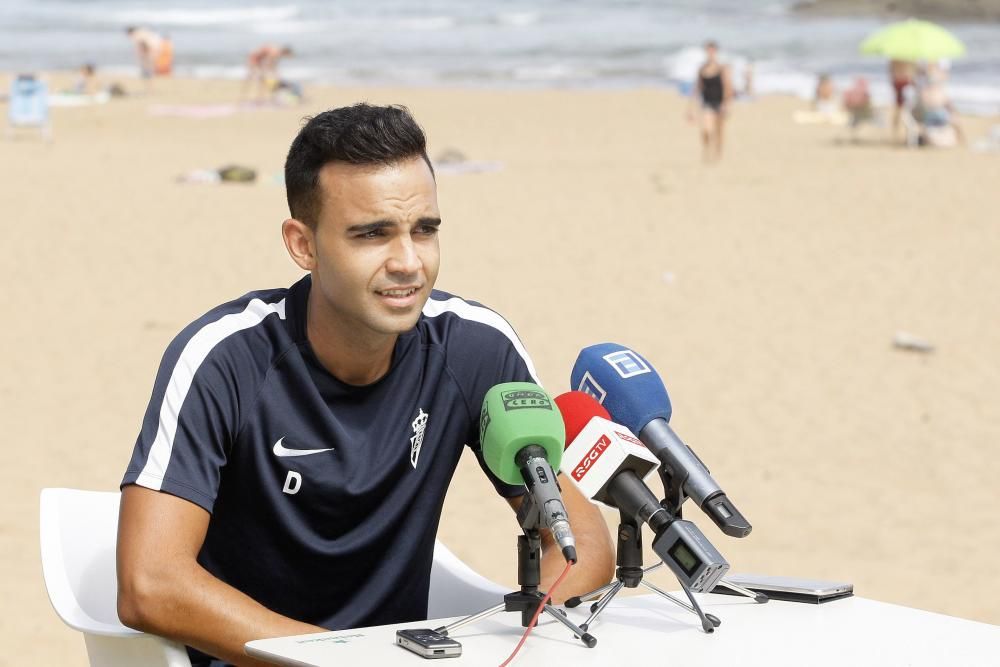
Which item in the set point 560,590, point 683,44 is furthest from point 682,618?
point 683,44

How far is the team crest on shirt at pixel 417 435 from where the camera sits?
299 cm

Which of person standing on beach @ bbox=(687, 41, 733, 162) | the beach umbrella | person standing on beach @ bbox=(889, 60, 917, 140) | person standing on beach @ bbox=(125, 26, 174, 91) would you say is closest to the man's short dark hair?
person standing on beach @ bbox=(687, 41, 733, 162)

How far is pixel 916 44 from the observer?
2152cm

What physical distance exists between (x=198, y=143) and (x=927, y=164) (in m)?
10.1

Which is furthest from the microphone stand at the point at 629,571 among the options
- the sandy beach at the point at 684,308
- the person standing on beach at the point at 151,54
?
the person standing on beach at the point at 151,54

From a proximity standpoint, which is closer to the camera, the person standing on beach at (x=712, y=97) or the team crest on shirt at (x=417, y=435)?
the team crest on shirt at (x=417, y=435)

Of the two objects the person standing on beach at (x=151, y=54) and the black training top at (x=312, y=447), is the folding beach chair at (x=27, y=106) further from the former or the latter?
the black training top at (x=312, y=447)

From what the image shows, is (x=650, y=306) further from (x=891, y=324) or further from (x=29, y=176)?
(x=29, y=176)

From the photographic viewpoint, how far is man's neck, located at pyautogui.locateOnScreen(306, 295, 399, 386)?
2881mm

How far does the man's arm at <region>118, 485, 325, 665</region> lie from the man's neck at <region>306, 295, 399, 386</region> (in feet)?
1.64

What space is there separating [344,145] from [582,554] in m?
0.95

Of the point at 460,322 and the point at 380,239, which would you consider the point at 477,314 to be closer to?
the point at 460,322

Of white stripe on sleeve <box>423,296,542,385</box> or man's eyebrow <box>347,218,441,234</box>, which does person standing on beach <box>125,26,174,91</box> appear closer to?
white stripe on sleeve <box>423,296,542,385</box>

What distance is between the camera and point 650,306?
10609 mm
